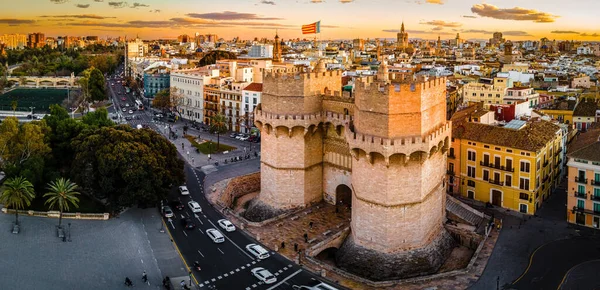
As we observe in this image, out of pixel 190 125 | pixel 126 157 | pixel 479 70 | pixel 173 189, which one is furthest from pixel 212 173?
pixel 479 70

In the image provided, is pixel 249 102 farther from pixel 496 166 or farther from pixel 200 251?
pixel 200 251

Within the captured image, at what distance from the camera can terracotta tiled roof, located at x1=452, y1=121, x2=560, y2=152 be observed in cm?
4781

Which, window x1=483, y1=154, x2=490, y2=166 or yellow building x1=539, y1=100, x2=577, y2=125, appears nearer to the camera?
window x1=483, y1=154, x2=490, y2=166

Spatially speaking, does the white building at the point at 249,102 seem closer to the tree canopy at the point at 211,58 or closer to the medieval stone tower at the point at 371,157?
the medieval stone tower at the point at 371,157

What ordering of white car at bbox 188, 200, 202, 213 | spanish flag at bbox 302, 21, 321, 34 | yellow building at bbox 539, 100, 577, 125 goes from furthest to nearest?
yellow building at bbox 539, 100, 577, 125, spanish flag at bbox 302, 21, 321, 34, white car at bbox 188, 200, 202, 213

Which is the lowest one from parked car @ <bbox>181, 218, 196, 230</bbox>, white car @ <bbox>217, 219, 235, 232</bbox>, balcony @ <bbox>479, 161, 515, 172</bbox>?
parked car @ <bbox>181, 218, 196, 230</bbox>

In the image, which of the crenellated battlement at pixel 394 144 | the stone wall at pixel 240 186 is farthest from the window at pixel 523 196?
the stone wall at pixel 240 186

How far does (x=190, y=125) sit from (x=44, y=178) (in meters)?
43.4

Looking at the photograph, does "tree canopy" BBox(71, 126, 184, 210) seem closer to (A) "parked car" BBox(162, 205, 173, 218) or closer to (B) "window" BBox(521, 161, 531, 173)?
(A) "parked car" BBox(162, 205, 173, 218)

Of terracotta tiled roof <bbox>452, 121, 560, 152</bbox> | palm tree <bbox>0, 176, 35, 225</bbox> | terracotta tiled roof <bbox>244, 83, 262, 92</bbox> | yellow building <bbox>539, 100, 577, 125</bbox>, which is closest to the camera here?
palm tree <bbox>0, 176, 35, 225</bbox>

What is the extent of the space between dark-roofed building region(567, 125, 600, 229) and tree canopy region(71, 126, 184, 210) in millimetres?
32847

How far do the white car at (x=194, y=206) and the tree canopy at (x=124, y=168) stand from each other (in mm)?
2358

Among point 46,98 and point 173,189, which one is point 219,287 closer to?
point 173,189

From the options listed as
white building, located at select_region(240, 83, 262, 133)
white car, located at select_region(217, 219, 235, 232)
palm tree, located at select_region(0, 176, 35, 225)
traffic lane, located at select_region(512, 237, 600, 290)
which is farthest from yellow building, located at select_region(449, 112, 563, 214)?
white building, located at select_region(240, 83, 262, 133)
